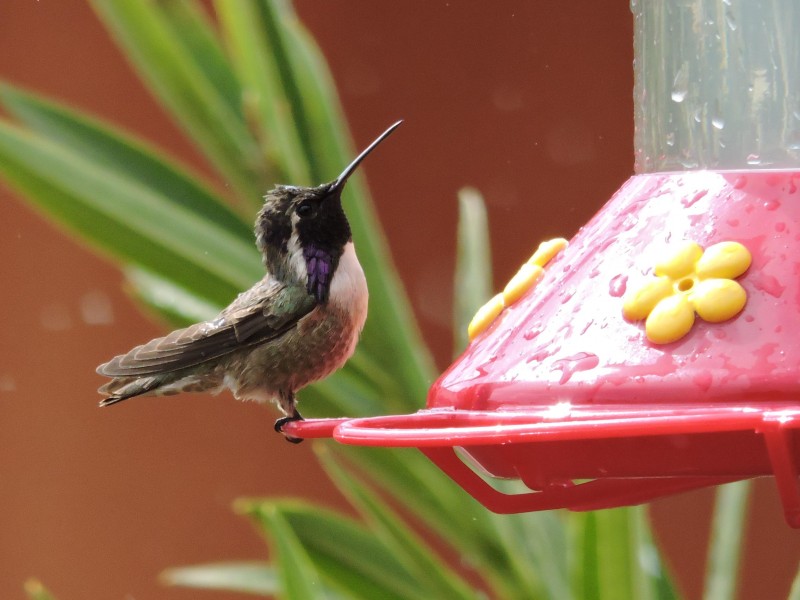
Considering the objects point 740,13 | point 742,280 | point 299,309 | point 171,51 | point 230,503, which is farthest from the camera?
point 230,503

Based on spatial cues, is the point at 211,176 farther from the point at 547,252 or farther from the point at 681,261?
the point at 681,261

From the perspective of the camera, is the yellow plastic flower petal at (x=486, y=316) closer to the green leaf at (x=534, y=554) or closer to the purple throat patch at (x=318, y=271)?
the purple throat patch at (x=318, y=271)

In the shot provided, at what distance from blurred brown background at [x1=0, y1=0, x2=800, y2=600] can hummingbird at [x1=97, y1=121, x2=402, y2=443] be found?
1.15 metres

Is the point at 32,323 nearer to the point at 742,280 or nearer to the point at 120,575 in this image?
the point at 120,575

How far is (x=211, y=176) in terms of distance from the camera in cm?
325

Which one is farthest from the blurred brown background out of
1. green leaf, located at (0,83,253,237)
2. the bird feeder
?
the bird feeder

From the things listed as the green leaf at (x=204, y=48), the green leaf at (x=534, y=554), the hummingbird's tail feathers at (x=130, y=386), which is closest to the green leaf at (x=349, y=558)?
the green leaf at (x=534, y=554)

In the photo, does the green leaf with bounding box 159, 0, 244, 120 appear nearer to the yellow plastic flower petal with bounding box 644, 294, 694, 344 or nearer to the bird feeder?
the bird feeder

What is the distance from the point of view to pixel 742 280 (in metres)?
1.09

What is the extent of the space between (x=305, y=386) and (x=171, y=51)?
65cm

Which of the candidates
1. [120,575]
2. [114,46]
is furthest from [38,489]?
[114,46]

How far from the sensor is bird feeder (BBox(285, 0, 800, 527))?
1.01m

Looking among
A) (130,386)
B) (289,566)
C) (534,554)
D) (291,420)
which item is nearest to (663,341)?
(289,566)

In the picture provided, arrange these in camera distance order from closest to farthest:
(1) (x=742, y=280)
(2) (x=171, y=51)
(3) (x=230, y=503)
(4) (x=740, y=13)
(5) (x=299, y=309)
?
(1) (x=742, y=280), (4) (x=740, y=13), (5) (x=299, y=309), (2) (x=171, y=51), (3) (x=230, y=503)
